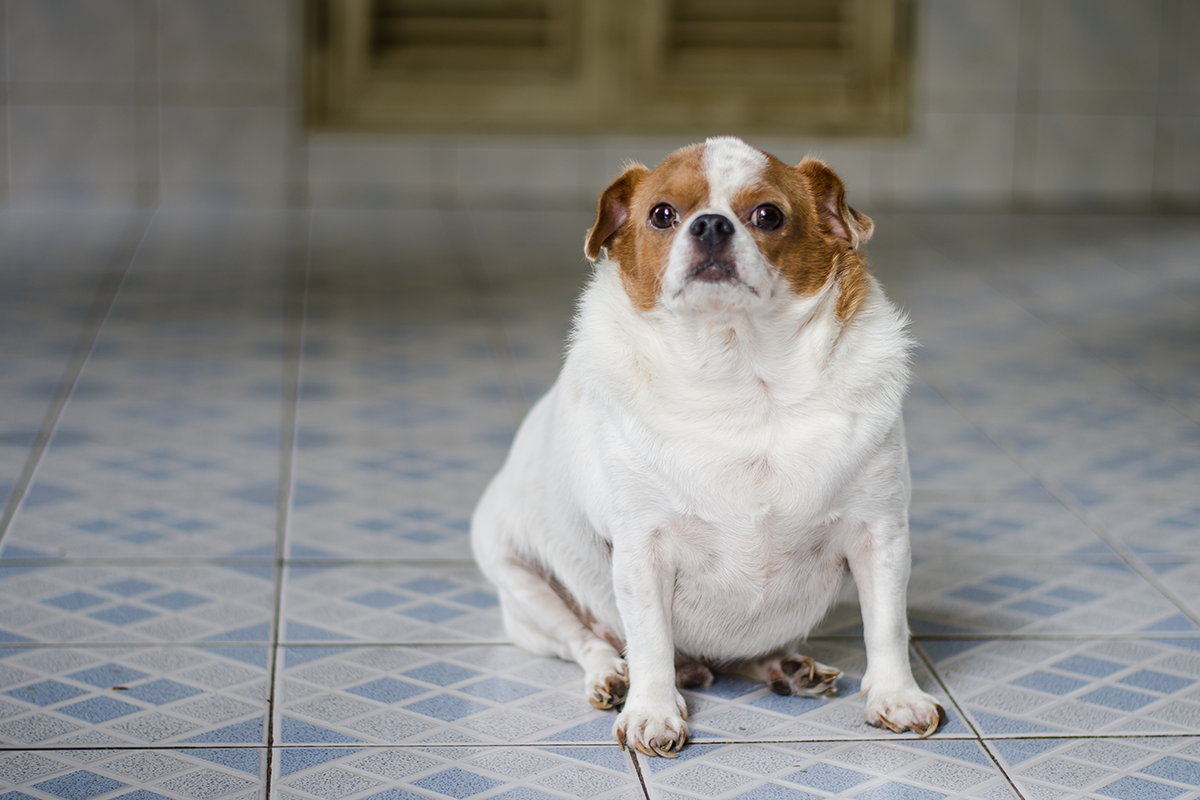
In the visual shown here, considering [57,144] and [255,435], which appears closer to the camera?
[255,435]

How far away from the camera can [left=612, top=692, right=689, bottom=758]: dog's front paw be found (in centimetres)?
163

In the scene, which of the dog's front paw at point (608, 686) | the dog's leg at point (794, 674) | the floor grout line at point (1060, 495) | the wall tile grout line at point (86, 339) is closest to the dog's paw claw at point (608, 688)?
the dog's front paw at point (608, 686)

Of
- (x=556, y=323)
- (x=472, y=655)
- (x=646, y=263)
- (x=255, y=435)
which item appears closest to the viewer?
(x=646, y=263)

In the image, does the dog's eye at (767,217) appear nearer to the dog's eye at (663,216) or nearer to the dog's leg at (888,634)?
the dog's eye at (663,216)

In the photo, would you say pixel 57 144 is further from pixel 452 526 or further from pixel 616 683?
pixel 616 683

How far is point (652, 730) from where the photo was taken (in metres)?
1.63

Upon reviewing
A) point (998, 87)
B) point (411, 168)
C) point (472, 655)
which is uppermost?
point (998, 87)

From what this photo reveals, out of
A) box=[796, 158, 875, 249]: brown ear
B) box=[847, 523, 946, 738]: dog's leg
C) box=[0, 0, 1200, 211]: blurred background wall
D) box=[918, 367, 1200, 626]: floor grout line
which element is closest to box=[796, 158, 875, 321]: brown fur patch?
box=[796, 158, 875, 249]: brown ear

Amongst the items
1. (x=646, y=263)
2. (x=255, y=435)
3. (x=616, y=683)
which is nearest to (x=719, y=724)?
(x=616, y=683)

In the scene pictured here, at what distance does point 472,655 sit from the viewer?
6.34ft

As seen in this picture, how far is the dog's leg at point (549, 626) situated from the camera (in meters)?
1.81

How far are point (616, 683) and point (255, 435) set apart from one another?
4.85ft

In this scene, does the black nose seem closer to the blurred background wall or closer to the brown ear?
the brown ear

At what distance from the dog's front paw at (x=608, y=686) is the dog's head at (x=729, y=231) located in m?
0.48
